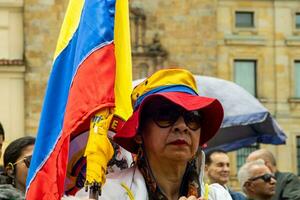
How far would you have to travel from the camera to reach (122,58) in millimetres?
5039

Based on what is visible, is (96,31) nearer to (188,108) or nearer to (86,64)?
(86,64)

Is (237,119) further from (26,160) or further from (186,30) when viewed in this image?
(186,30)

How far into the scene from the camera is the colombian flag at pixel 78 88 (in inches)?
184

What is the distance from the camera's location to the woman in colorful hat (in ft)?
13.9

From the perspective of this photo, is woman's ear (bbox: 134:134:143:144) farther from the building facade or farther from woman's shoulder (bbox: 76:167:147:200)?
the building facade

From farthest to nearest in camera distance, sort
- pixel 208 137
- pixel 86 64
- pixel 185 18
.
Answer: pixel 185 18
pixel 86 64
pixel 208 137

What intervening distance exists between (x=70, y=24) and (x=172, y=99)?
1193 millimetres

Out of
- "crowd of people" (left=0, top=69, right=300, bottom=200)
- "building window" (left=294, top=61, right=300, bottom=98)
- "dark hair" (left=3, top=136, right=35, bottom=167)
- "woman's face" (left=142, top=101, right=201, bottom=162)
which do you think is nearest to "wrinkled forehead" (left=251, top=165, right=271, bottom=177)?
"dark hair" (left=3, top=136, right=35, bottom=167)

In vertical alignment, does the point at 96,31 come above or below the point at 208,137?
above

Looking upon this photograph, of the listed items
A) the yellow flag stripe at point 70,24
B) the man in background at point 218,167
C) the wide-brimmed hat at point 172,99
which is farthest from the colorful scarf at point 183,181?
the man in background at point 218,167

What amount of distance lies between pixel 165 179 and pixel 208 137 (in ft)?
1.03

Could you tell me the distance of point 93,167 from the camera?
14.1 feet

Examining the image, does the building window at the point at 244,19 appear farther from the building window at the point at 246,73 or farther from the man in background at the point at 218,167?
the man in background at the point at 218,167

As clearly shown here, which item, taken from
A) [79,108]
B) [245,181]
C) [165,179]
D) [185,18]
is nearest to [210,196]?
[165,179]
